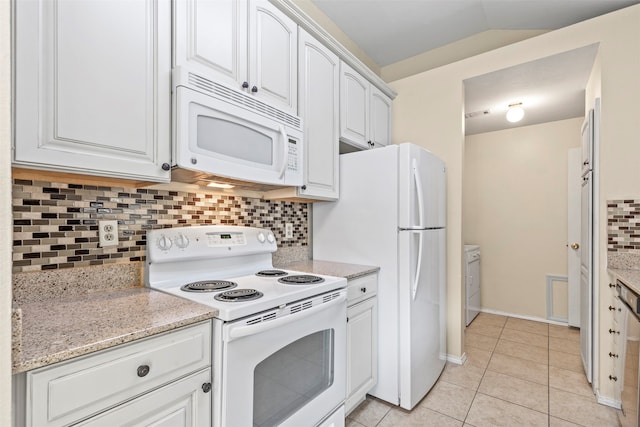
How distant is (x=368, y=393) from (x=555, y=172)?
331cm

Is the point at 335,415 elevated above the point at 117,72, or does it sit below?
below

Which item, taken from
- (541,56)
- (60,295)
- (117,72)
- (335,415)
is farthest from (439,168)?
(60,295)

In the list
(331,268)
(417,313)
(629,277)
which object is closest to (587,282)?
(629,277)

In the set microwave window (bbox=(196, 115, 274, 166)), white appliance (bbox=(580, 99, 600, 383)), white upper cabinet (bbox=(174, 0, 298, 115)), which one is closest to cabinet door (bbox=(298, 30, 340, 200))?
white upper cabinet (bbox=(174, 0, 298, 115))

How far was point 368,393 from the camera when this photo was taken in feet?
6.93

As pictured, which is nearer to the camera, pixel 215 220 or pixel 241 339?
pixel 241 339

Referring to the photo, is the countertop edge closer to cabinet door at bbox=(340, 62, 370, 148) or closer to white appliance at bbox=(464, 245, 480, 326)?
cabinet door at bbox=(340, 62, 370, 148)

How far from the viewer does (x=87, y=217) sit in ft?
4.26

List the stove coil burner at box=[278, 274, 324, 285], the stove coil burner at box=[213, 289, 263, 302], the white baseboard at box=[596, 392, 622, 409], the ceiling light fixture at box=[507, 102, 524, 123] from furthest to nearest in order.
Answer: the ceiling light fixture at box=[507, 102, 524, 123] < the white baseboard at box=[596, 392, 622, 409] < the stove coil burner at box=[278, 274, 324, 285] < the stove coil burner at box=[213, 289, 263, 302]

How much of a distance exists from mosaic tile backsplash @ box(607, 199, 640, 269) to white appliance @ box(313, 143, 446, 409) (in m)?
1.05

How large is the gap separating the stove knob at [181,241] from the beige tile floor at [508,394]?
4.58 feet

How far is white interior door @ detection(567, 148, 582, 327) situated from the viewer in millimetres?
3385

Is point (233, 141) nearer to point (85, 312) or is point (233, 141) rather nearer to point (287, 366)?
point (85, 312)

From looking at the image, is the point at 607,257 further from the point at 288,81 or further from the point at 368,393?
the point at 288,81
